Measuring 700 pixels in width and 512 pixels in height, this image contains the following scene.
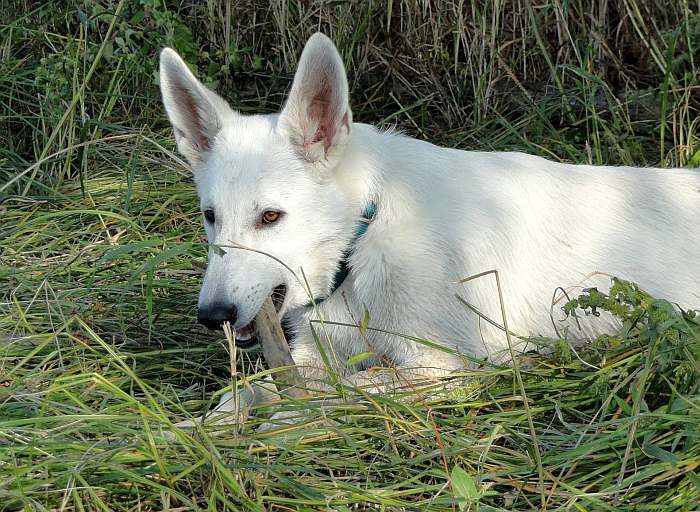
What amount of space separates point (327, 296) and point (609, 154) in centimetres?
219

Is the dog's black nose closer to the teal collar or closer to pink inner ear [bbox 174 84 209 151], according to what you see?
the teal collar

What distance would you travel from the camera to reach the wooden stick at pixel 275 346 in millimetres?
2826

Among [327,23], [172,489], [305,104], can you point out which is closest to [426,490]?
[172,489]

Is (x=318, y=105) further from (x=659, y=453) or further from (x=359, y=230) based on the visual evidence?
(x=659, y=453)

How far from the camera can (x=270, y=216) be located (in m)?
2.91

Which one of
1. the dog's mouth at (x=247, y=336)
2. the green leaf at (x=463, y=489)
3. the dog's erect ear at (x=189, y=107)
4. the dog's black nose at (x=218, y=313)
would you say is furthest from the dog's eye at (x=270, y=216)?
the green leaf at (x=463, y=489)

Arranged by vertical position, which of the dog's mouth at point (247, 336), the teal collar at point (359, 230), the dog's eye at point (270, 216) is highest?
the dog's eye at point (270, 216)

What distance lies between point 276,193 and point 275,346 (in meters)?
0.47

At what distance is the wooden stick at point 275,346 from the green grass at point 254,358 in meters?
0.14

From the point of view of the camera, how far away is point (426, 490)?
225cm

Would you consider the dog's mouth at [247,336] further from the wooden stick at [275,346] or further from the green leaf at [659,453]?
the green leaf at [659,453]

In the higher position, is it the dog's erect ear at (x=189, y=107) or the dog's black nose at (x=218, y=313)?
the dog's erect ear at (x=189, y=107)

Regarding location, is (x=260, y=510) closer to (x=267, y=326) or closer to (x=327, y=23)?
(x=267, y=326)

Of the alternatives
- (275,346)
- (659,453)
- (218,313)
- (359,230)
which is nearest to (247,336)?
(275,346)
